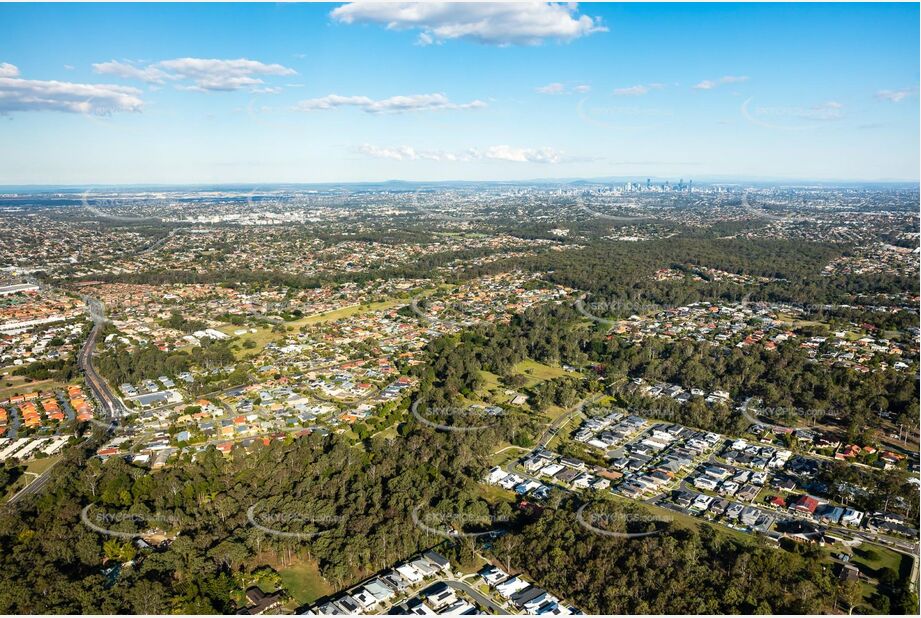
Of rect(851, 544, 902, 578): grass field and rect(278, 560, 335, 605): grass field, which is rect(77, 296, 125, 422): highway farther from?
rect(851, 544, 902, 578): grass field

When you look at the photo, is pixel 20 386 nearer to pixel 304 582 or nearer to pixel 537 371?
pixel 304 582

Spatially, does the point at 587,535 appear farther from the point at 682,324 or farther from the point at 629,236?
the point at 629,236

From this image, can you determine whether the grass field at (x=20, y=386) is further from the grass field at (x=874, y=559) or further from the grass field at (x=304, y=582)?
the grass field at (x=874, y=559)

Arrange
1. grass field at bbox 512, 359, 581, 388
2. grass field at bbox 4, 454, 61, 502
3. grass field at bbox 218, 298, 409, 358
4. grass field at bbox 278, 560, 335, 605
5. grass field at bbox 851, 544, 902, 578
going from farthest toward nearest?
grass field at bbox 218, 298, 409, 358, grass field at bbox 512, 359, 581, 388, grass field at bbox 4, 454, 61, 502, grass field at bbox 851, 544, 902, 578, grass field at bbox 278, 560, 335, 605

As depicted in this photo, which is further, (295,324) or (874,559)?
(295,324)

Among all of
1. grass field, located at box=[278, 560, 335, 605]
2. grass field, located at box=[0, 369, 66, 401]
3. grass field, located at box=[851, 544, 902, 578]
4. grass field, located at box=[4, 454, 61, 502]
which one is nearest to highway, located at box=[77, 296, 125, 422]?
grass field, located at box=[0, 369, 66, 401]

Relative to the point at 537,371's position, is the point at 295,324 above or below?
above

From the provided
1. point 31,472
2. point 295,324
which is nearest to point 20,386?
point 31,472

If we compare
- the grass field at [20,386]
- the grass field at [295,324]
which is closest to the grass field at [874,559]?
the grass field at [295,324]
